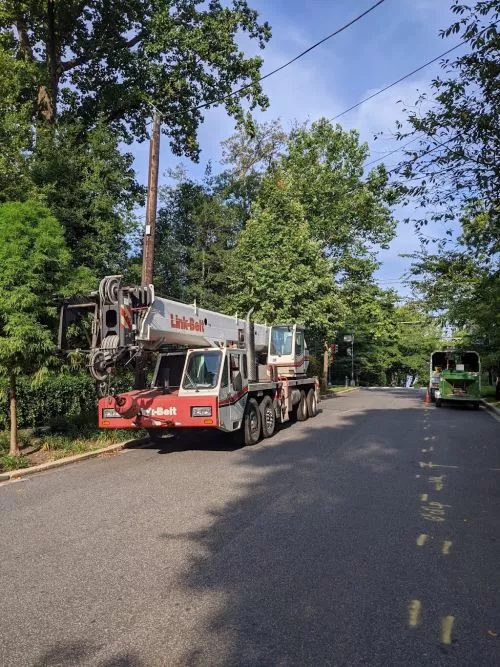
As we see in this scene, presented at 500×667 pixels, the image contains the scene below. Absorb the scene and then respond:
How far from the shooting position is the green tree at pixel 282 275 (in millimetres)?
24984

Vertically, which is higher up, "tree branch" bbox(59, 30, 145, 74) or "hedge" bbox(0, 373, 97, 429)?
"tree branch" bbox(59, 30, 145, 74)

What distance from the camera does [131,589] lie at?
Result: 4340 mm

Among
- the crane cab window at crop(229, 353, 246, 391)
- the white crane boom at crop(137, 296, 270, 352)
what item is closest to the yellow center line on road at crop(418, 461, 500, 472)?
the crane cab window at crop(229, 353, 246, 391)

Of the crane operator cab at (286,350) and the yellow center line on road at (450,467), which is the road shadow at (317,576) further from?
the crane operator cab at (286,350)

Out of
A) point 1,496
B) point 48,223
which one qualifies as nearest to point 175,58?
point 48,223

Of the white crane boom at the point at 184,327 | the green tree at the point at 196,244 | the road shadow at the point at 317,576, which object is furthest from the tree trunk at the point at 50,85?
the road shadow at the point at 317,576

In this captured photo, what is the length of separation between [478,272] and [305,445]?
44.7ft

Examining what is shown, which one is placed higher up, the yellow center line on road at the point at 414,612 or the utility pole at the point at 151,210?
the utility pole at the point at 151,210

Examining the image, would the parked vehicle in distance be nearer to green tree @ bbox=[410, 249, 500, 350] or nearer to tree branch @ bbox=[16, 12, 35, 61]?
green tree @ bbox=[410, 249, 500, 350]

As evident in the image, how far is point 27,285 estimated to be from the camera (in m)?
9.33

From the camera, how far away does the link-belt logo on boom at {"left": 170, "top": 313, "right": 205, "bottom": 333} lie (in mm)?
10594

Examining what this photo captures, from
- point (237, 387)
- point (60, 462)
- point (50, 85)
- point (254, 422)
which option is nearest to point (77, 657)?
point (60, 462)

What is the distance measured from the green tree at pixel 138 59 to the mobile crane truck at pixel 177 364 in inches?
526

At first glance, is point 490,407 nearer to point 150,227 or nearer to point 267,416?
point 267,416
